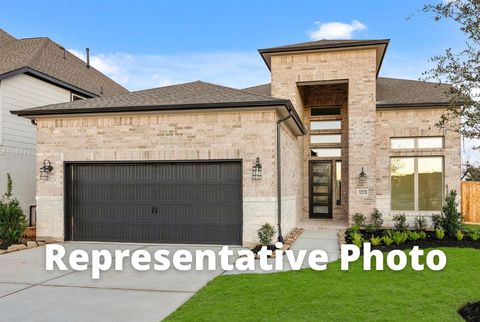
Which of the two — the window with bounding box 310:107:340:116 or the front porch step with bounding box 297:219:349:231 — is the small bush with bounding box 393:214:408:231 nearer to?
the front porch step with bounding box 297:219:349:231

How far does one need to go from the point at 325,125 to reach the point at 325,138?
22.0 inches

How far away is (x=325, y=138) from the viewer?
17.8m

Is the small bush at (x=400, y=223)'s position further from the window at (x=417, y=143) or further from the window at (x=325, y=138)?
the window at (x=325, y=138)

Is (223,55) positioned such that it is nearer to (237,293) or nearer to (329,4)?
(329,4)

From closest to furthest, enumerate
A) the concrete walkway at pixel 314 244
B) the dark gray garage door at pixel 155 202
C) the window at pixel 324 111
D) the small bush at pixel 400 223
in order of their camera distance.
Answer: the concrete walkway at pixel 314 244 → the dark gray garage door at pixel 155 202 → the small bush at pixel 400 223 → the window at pixel 324 111

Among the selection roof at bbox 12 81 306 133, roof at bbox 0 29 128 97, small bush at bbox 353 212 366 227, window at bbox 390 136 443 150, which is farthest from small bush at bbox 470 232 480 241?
roof at bbox 0 29 128 97

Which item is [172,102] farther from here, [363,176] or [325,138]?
[325,138]

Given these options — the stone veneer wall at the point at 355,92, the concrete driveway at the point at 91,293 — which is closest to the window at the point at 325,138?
the stone veneer wall at the point at 355,92

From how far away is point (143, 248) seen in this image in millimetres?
10977

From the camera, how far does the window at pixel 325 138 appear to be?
17.7m

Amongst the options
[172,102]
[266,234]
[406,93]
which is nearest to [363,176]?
[406,93]

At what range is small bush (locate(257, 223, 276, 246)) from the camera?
1066 cm

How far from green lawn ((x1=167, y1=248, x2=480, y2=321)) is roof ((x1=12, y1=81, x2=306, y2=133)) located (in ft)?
16.2

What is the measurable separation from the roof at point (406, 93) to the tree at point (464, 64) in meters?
9.22
